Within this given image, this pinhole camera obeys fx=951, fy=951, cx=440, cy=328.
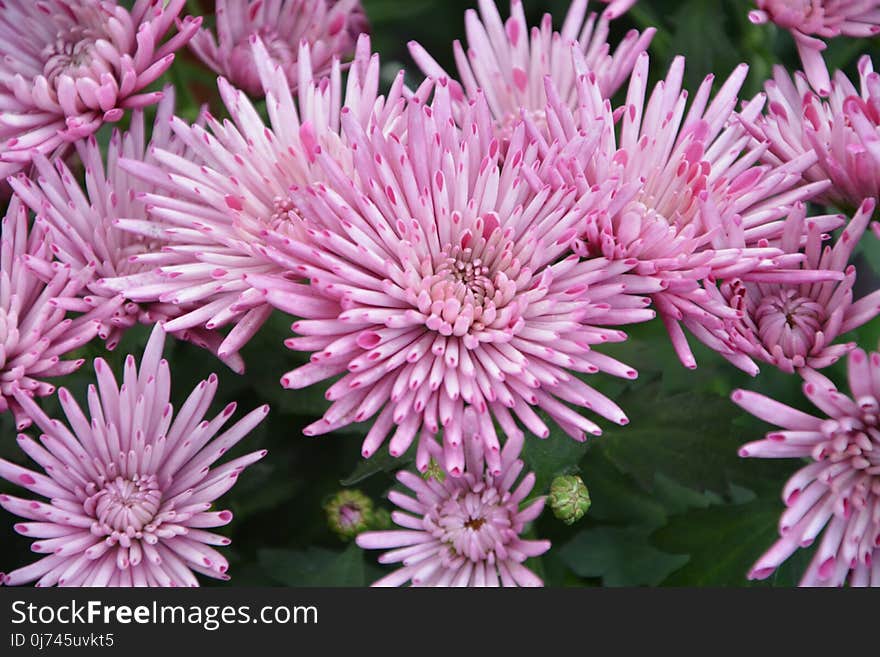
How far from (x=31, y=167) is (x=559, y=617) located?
0.63 m

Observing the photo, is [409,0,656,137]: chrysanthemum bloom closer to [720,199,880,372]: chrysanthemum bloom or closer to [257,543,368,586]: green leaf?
[720,199,880,372]: chrysanthemum bloom

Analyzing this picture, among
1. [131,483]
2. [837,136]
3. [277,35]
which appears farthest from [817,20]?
[131,483]

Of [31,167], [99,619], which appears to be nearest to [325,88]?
[31,167]

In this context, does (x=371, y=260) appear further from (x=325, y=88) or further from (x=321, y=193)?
(x=325, y=88)

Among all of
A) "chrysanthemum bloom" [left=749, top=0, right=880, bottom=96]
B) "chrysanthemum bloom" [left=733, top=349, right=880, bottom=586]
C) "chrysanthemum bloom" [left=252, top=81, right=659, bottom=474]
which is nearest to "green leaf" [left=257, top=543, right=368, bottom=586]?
"chrysanthemum bloom" [left=252, top=81, right=659, bottom=474]

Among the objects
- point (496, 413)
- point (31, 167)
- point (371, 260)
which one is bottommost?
point (496, 413)

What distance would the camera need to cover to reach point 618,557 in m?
1.04

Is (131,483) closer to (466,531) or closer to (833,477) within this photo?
(466,531)

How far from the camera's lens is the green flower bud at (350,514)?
0.92 m

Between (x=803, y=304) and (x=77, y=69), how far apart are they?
27.9 inches

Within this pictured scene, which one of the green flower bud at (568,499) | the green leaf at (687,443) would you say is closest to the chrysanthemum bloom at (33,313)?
the green flower bud at (568,499)

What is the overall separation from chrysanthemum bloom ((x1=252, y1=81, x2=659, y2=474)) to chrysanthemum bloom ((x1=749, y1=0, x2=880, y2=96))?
1.07 ft

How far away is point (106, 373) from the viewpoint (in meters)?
0.79

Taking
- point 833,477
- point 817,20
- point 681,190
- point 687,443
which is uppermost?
point 817,20
